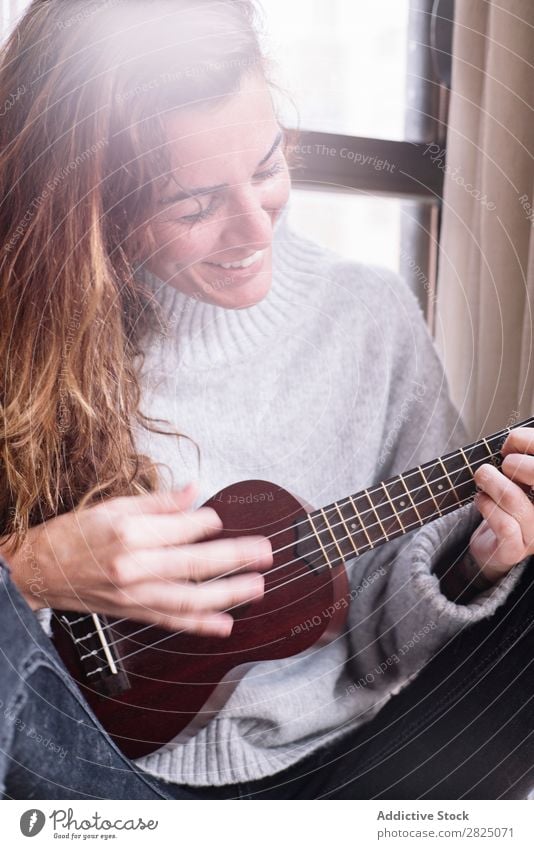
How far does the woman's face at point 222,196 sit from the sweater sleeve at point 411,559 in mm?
108

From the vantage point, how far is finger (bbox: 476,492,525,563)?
0.38 meters

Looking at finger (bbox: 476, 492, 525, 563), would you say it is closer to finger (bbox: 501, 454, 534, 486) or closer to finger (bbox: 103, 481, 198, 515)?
finger (bbox: 501, 454, 534, 486)

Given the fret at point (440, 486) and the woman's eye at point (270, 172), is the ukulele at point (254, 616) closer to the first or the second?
the fret at point (440, 486)

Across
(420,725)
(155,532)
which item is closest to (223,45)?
(155,532)

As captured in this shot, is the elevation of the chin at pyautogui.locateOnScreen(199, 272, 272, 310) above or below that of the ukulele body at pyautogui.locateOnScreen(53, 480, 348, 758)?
above

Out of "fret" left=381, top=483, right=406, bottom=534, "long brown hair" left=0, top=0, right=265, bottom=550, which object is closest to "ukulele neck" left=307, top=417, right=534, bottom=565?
"fret" left=381, top=483, right=406, bottom=534

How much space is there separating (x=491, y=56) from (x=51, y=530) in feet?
1.21

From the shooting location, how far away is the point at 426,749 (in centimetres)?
41

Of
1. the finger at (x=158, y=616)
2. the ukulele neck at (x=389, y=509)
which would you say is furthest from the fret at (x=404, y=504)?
the finger at (x=158, y=616)

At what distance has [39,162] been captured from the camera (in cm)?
35

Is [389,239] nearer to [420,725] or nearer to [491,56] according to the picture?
[491,56]

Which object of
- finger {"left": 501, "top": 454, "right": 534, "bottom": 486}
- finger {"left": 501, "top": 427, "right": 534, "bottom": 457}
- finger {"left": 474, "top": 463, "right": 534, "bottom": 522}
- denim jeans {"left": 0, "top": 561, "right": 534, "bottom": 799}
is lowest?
denim jeans {"left": 0, "top": 561, "right": 534, "bottom": 799}

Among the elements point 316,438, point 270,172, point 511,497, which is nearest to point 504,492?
point 511,497

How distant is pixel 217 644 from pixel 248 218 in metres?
0.23
